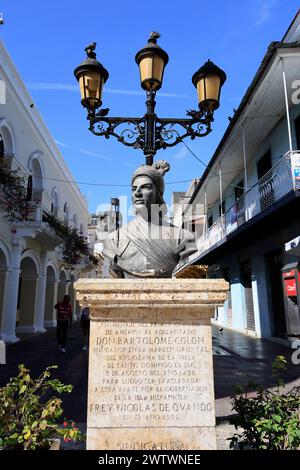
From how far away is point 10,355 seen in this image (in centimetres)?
842

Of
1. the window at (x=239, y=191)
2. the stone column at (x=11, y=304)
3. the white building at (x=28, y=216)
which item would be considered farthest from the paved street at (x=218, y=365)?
the window at (x=239, y=191)

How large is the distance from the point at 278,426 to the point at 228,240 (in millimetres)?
10517

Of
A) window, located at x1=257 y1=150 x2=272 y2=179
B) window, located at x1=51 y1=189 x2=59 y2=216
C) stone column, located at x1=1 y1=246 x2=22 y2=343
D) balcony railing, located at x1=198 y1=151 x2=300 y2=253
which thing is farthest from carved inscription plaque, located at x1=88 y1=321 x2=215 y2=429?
window, located at x1=51 y1=189 x2=59 y2=216

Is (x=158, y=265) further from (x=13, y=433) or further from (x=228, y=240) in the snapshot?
(x=228, y=240)

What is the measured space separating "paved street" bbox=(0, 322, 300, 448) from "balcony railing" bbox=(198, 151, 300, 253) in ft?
13.4

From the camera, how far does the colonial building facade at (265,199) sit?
26.6 feet

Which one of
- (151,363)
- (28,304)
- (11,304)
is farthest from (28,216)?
(151,363)

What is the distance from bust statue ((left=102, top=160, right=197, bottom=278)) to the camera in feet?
8.36

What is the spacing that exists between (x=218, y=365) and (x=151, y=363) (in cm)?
604

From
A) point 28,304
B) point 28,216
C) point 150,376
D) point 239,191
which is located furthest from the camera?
point 239,191

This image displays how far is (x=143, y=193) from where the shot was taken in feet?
8.59

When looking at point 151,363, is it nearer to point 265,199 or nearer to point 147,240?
point 147,240

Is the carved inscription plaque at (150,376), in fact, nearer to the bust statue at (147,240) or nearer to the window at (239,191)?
the bust statue at (147,240)

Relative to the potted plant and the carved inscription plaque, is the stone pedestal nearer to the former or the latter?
the carved inscription plaque
